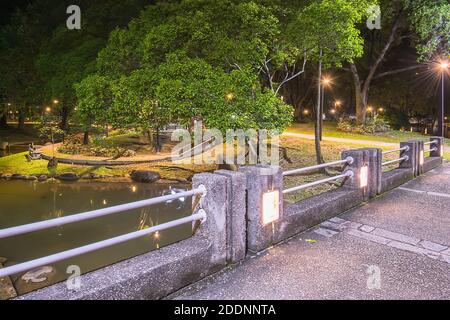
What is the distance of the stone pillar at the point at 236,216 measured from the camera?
4.49m

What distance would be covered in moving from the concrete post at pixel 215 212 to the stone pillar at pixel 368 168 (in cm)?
391

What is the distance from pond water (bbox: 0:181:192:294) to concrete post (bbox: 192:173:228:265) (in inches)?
306

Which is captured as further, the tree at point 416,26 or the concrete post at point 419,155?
the tree at point 416,26

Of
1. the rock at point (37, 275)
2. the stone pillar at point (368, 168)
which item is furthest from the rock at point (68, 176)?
the stone pillar at point (368, 168)

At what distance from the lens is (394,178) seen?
8930mm

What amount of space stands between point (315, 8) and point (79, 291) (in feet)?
43.9

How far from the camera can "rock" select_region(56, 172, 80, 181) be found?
21797 mm

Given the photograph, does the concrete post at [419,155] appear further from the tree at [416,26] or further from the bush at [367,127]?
the bush at [367,127]

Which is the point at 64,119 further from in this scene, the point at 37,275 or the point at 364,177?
the point at 364,177

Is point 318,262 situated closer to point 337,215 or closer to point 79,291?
point 337,215

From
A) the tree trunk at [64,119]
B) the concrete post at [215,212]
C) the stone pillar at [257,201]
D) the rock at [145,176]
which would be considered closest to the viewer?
the concrete post at [215,212]

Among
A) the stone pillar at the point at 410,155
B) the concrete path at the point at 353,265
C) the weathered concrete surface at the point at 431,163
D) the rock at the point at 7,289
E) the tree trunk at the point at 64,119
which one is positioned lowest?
the rock at the point at 7,289
